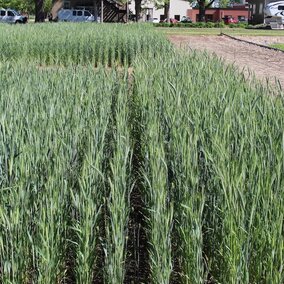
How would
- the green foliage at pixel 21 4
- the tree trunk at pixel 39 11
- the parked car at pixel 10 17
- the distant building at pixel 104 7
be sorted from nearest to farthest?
the tree trunk at pixel 39 11 < the parked car at pixel 10 17 < the distant building at pixel 104 7 < the green foliage at pixel 21 4

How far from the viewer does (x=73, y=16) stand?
46.0m

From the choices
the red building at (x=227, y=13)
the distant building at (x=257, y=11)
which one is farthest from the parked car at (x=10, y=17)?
the red building at (x=227, y=13)

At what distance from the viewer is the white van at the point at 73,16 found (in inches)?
1798

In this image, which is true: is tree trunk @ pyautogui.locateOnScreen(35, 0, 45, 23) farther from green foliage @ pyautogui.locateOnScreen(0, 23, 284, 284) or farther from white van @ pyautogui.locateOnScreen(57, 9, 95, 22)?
green foliage @ pyautogui.locateOnScreen(0, 23, 284, 284)

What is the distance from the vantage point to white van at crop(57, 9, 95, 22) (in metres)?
45.7

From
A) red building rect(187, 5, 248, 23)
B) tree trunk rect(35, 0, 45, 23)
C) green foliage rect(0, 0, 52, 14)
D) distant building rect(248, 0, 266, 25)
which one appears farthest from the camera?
red building rect(187, 5, 248, 23)

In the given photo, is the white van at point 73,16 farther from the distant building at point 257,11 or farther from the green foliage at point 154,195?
the green foliage at point 154,195

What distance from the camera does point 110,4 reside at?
49.2 m

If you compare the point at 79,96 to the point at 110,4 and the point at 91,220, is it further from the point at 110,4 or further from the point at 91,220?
the point at 110,4

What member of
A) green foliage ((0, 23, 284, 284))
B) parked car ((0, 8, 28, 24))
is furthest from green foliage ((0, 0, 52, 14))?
green foliage ((0, 23, 284, 284))

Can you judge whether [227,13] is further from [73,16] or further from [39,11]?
[39,11]

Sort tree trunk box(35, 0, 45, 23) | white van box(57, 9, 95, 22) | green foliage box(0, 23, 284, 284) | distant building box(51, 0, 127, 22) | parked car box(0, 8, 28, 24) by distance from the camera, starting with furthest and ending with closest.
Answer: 1. distant building box(51, 0, 127, 22)
2. parked car box(0, 8, 28, 24)
3. white van box(57, 9, 95, 22)
4. tree trunk box(35, 0, 45, 23)
5. green foliage box(0, 23, 284, 284)

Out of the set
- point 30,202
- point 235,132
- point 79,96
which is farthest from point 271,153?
point 79,96

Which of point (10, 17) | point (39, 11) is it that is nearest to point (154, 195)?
point (39, 11)
